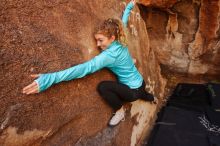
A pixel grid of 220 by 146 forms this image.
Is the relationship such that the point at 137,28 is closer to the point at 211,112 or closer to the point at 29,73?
the point at 211,112

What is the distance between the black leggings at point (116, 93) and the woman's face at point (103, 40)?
378 mm

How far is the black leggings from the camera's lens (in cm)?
339

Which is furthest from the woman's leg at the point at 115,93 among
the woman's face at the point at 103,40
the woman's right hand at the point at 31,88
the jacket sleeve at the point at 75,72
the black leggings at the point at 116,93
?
the woman's right hand at the point at 31,88

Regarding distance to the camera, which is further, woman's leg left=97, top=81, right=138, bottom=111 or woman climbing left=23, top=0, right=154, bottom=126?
woman's leg left=97, top=81, right=138, bottom=111

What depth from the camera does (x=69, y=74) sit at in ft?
9.32

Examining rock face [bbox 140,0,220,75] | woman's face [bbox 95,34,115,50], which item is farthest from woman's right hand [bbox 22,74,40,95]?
rock face [bbox 140,0,220,75]

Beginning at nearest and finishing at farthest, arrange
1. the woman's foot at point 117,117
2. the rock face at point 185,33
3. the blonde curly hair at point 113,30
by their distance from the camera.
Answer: the blonde curly hair at point 113,30
the woman's foot at point 117,117
the rock face at point 185,33

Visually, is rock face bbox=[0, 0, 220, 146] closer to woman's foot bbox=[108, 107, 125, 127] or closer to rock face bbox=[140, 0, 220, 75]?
woman's foot bbox=[108, 107, 125, 127]

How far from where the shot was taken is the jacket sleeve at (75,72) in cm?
268

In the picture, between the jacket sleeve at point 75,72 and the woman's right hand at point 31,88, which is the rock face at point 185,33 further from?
the woman's right hand at point 31,88

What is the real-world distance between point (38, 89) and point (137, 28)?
2.20 m

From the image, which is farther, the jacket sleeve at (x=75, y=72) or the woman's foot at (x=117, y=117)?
the woman's foot at (x=117, y=117)

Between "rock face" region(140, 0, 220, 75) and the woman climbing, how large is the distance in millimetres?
1901

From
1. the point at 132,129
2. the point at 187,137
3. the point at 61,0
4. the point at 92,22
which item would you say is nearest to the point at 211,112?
the point at 187,137
